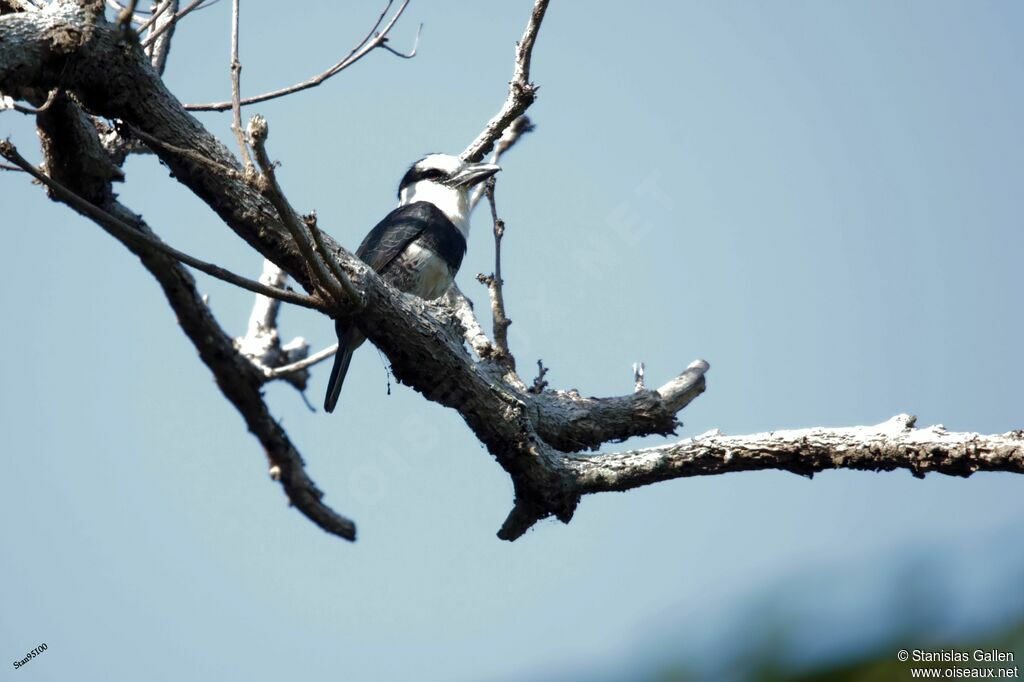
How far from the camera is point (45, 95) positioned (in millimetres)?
3375

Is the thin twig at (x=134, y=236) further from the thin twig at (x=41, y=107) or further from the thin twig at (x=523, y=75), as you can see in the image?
the thin twig at (x=523, y=75)

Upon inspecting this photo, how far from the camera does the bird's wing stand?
594cm

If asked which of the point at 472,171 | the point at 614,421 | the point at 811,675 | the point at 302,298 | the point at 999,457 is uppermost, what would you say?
the point at 472,171

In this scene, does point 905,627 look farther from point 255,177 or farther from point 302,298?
point 302,298

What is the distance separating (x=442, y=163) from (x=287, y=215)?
4206 mm

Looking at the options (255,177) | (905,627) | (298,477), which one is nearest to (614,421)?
(298,477)

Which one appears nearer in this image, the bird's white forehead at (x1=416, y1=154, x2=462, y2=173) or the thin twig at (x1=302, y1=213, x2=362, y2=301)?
the thin twig at (x1=302, y1=213, x2=362, y2=301)

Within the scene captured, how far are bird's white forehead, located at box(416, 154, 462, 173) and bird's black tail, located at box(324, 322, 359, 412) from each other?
6.54 ft

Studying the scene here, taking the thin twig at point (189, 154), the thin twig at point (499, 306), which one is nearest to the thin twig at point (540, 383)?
the thin twig at point (499, 306)

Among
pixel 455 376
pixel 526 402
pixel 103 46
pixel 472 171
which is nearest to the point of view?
pixel 103 46

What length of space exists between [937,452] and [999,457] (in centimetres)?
19

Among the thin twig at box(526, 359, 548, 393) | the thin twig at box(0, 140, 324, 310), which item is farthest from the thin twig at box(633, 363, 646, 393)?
the thin twig at box(0, 140, 324, 310)

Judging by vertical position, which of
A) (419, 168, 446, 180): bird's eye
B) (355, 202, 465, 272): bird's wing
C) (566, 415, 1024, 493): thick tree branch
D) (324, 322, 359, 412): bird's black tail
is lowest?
(566, 415, 1024, 493): thick tree branch

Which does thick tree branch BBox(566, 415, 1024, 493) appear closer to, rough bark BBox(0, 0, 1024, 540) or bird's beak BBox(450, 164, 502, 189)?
rough bark BBox(0, 0, 1024, 540)
